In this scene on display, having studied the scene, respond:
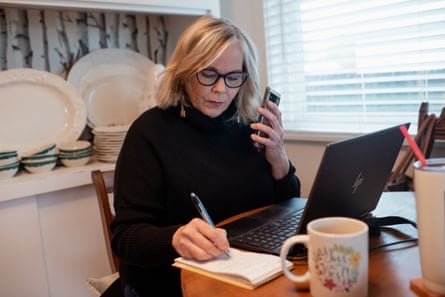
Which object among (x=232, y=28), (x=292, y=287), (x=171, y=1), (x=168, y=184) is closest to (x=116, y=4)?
(x=171, y=1)

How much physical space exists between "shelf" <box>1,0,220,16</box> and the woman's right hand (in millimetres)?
1268

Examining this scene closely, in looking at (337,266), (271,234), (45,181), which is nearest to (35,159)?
(45,181)

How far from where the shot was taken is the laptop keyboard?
93 cm

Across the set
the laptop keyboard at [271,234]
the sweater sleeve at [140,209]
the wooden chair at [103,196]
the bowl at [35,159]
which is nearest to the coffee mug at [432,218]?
the laptop keyboard at [271,234]

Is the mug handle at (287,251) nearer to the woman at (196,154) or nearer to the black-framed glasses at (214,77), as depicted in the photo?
the woman at (196,154)

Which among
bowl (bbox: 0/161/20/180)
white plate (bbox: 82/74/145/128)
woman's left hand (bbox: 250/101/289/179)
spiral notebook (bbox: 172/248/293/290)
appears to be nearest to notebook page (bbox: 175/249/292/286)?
spiral notebook (bbox: 172/248/293/290)

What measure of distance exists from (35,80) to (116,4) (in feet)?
1.60

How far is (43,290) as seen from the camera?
177 cm

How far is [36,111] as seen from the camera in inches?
76.5

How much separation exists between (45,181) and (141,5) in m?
0.87

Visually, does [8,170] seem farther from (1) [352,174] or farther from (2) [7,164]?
(1) [352,174]

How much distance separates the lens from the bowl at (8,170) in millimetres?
1730

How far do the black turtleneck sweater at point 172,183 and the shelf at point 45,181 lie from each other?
0.68 meters

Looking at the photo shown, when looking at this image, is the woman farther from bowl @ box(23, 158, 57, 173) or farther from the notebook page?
bowl @ box(23, 158, 57, 173)
